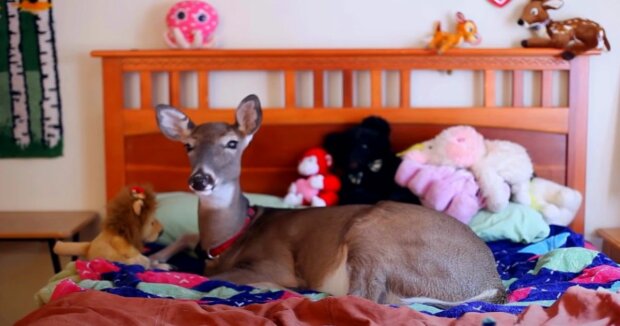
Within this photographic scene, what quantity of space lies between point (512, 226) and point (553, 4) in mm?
1006

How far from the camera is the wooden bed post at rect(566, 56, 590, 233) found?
3104mm

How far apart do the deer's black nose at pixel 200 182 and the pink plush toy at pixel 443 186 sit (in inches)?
36.0

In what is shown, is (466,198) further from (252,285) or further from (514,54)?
(252,285)

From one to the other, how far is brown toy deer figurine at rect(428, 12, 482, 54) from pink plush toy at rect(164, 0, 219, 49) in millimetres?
944

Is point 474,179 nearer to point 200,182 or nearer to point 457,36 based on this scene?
point 457,36

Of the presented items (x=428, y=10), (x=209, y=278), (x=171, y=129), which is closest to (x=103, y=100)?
(x=171, y=129)

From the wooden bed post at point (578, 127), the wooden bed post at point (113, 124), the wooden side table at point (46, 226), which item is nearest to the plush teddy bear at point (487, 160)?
the wooden bed post at point (578, 127)

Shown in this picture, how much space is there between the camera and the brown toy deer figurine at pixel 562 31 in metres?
3.03

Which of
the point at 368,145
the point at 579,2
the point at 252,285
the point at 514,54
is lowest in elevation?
the point at 252,285

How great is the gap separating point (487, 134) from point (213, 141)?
1.30m

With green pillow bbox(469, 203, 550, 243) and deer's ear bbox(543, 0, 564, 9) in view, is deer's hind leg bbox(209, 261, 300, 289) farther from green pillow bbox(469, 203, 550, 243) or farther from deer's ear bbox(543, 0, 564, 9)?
deer's ear bbox(543, 0, 564, 9)

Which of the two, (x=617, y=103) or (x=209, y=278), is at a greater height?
(x=617, y=103)

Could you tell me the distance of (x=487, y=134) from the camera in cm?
314

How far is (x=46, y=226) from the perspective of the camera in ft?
9.93
